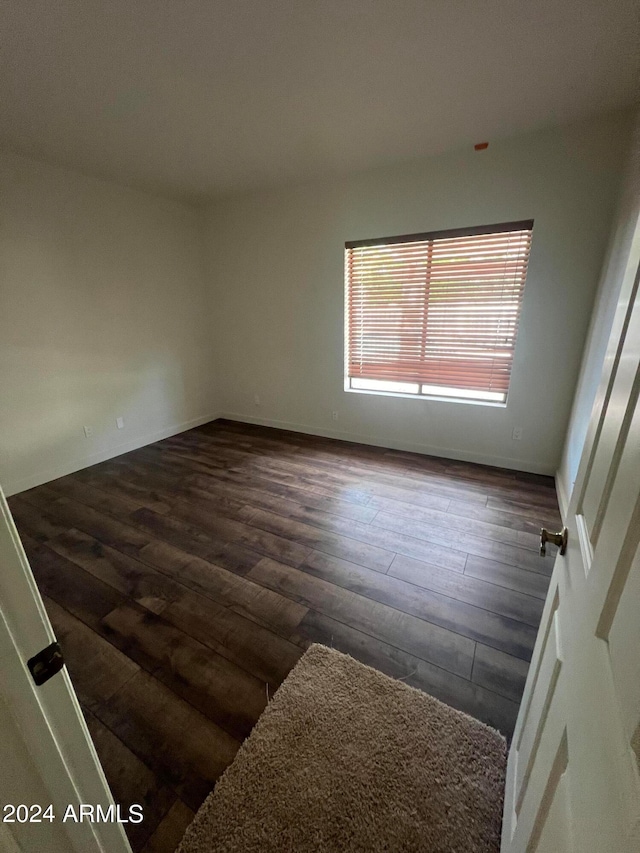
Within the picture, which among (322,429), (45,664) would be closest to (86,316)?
(322,429)

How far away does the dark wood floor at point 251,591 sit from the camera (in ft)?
4.14

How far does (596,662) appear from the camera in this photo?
0.46 meters

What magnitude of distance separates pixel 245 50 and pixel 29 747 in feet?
8.56

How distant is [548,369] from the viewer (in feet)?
9.15

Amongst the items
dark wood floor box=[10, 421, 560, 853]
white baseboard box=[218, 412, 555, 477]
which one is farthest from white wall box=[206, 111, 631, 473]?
dark wood floor box=[10, 421, 560, 853]

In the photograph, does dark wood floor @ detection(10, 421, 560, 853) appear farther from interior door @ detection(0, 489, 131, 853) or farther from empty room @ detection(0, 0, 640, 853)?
interior door @ detection(0, 489, 131, 853)

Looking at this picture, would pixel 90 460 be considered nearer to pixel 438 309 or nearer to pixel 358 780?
pixel 358 780

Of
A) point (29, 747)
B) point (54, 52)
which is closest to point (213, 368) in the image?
point (54, 52)

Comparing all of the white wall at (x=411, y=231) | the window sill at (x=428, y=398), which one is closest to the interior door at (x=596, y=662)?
the white wall at (x=411, y=231)

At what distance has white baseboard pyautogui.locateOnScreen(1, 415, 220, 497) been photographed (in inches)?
116

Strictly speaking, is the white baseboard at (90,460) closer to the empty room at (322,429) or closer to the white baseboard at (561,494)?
the empty room at (322,429)

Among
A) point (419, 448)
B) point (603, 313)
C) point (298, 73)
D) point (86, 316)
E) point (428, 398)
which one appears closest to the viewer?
point (298, 73)

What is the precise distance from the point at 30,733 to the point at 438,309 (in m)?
3.41

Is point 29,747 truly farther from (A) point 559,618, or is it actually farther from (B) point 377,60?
(B) point 377,60
